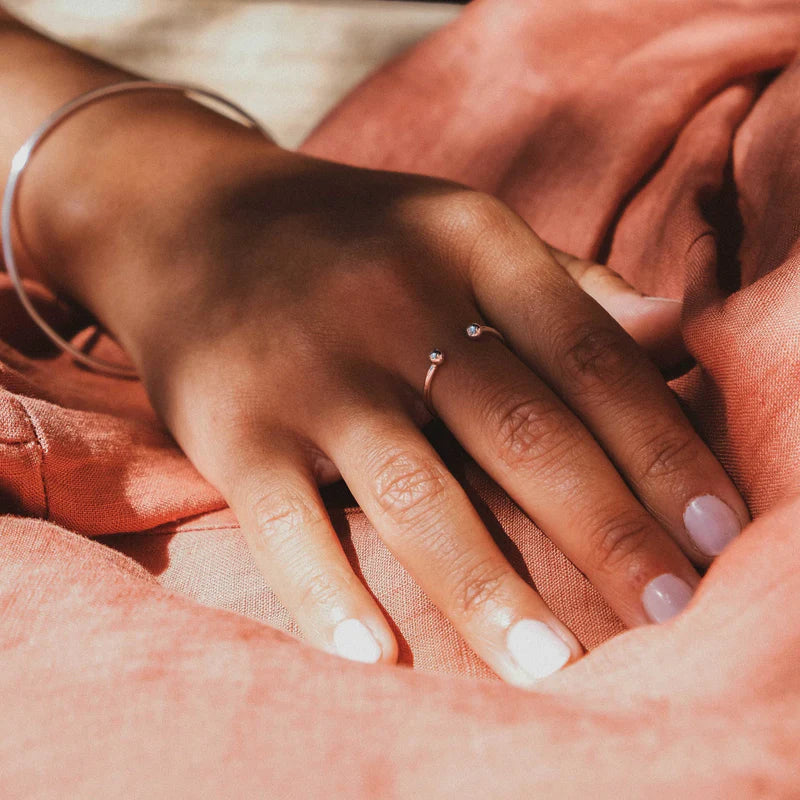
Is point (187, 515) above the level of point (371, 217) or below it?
below

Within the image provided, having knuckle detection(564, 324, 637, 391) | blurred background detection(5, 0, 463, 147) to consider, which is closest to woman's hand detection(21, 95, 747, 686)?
knuckle detection(564, 324, 637, 391)

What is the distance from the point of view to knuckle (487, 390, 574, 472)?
49 cm

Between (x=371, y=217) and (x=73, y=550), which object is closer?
(x=73, y=550)

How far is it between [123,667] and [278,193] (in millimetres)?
453

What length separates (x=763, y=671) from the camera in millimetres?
305

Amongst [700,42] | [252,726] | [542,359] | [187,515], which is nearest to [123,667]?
[252,726]

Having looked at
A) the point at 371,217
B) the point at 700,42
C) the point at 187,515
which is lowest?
the point at 187,515

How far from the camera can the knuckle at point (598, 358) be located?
0.51 meters

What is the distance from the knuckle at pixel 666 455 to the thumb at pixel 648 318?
0.32ft

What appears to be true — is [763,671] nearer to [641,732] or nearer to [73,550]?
[641,732]

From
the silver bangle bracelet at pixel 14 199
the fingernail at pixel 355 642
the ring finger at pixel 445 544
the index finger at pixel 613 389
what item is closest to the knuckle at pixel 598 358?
the index finger at pixel 613 389

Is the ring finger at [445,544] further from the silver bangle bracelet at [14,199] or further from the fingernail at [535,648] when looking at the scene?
the silver bangle bracelet at [14,199]

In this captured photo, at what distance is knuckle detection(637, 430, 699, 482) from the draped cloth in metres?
0.03

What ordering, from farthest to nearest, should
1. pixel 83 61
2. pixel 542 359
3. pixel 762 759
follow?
pixel 83 61, pixel 542 359, pixel 762 759
